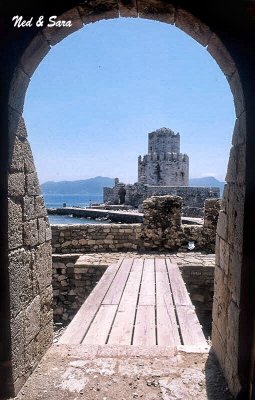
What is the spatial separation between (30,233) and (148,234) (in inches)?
243

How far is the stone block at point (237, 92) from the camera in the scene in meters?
2.35

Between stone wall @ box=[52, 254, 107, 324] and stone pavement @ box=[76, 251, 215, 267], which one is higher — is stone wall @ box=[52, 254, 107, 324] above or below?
below

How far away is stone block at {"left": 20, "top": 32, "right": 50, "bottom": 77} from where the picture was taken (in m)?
2.41

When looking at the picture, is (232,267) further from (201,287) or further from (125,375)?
(201,287)

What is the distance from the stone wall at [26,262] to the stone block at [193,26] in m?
1.47

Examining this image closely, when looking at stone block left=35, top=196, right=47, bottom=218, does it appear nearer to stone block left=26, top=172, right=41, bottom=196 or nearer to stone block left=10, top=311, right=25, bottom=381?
stone block left=26, top=172, right=41, bottom=196

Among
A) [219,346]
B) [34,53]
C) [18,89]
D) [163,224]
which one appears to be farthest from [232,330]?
[163,224]

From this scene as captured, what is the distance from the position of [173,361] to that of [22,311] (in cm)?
147

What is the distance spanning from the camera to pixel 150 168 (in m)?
40.1

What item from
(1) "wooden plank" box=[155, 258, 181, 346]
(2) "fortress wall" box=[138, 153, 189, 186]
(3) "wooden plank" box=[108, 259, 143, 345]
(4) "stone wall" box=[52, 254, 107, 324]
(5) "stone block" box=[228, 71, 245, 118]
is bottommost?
(4) "stone wall" box=[52, 254, 107, 324]

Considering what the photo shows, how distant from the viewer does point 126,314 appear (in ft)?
15.0

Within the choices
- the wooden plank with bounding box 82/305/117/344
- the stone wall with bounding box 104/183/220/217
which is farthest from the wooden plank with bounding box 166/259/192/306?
the stone wall with bounding box 104/183/220/217

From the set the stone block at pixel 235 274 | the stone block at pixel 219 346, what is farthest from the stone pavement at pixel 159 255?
the stone block at pixel 235 274

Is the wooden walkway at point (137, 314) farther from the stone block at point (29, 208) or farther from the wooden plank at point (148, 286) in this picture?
the stone block at point (29, 208)
